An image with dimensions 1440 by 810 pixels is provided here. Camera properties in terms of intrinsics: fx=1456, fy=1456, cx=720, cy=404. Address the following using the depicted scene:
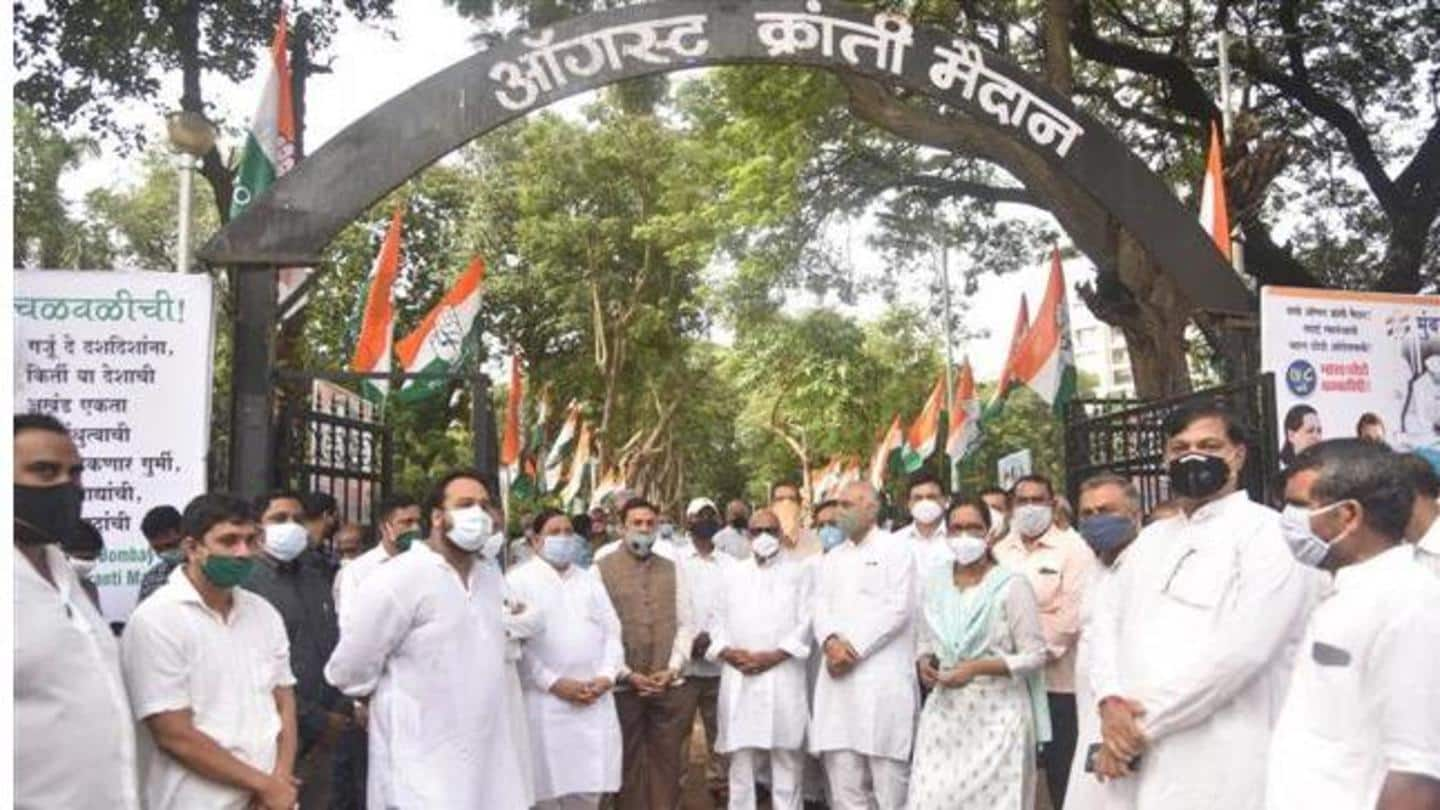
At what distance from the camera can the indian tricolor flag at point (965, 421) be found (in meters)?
17.0

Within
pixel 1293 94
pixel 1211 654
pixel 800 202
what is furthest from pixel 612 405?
pixel 1211 654

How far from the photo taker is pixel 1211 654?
15.0 feet

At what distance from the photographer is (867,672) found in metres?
8.09

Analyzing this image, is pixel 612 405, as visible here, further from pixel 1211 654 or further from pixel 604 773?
pixel 1211 654

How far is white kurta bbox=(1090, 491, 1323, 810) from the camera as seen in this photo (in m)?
4.58

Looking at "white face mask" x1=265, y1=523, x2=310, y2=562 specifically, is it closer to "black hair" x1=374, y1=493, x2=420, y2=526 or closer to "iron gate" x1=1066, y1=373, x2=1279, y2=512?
"black hair" x1=374, y1=493, x2=420, y2=526

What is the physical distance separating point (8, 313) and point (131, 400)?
3.83 meters

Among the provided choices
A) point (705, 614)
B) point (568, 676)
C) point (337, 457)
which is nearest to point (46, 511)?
point (337, 457)

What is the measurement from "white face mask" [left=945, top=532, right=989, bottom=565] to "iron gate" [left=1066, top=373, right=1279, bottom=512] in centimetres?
94

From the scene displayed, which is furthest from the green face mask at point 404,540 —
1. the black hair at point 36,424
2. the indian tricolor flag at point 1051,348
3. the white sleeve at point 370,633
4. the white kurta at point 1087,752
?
the indian tricolor flag at point 1051,348

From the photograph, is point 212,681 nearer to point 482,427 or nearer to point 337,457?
point 482,427

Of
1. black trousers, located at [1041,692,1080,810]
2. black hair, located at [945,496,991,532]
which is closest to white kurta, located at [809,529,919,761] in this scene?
black hair, located at [945,496,991,532]

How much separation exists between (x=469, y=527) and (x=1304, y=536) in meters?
3.20

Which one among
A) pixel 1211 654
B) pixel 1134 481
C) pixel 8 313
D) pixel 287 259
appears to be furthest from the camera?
pixel 1134 481
